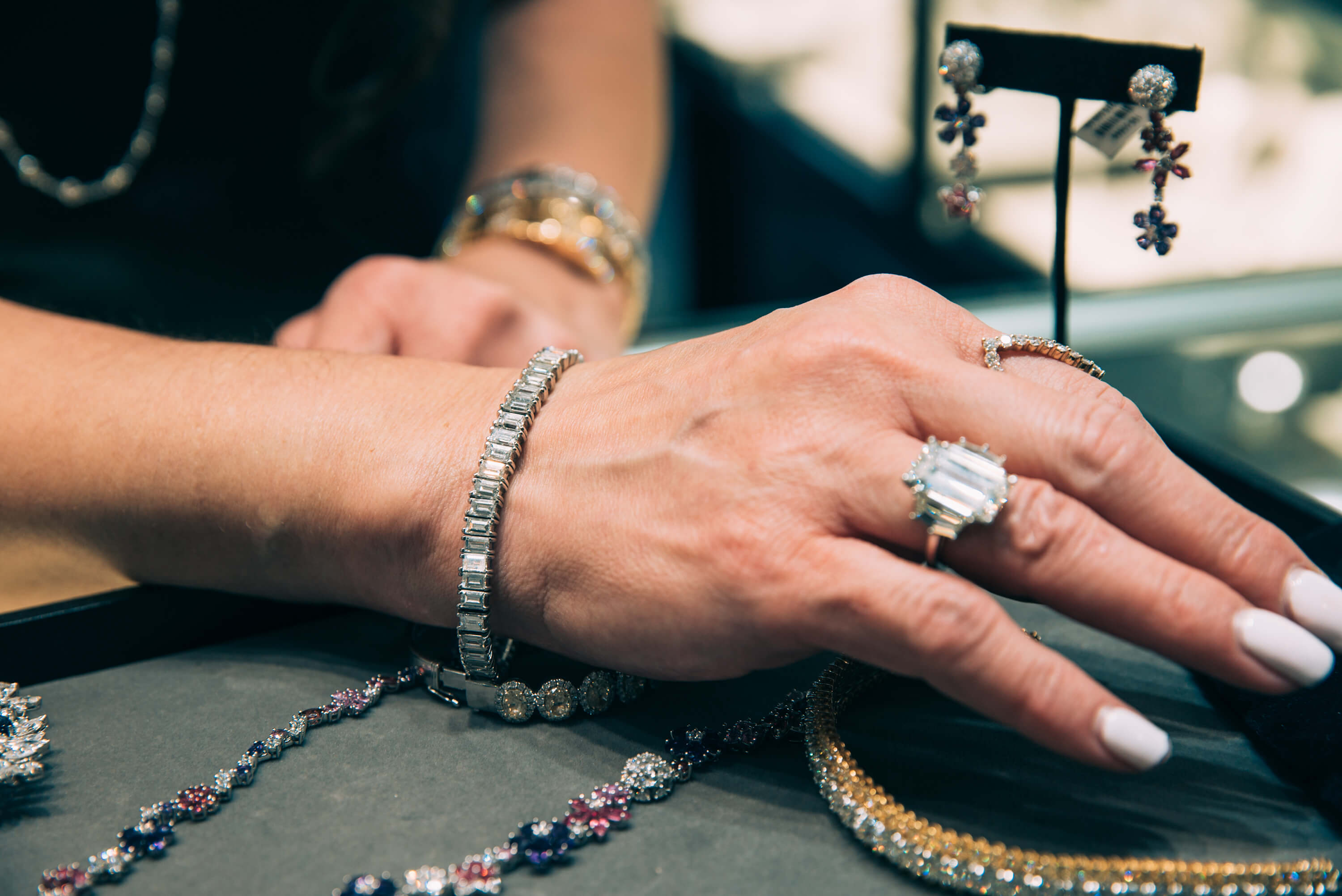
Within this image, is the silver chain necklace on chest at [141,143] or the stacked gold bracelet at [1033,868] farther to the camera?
the silver chain necklace on chest at [141,143]

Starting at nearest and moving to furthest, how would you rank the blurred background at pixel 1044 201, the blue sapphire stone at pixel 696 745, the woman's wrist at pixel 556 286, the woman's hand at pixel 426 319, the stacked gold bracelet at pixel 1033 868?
the stacked gold bracelet at pixel 1033 868 → the blue sapphire stone at pixel 696 745 → the woman's hand at pixel 426 319 → the woman's wrist at pixel 556 286 → the blurred background at pixel 1044 201

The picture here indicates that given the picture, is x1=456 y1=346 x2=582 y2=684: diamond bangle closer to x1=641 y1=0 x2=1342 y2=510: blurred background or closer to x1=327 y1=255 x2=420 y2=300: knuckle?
x1=327 y1=255 x2=420 y2=300: knuckle

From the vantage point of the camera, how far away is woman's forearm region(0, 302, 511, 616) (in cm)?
58

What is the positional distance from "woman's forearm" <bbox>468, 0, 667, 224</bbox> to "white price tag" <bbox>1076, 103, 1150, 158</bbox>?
0.75 metres

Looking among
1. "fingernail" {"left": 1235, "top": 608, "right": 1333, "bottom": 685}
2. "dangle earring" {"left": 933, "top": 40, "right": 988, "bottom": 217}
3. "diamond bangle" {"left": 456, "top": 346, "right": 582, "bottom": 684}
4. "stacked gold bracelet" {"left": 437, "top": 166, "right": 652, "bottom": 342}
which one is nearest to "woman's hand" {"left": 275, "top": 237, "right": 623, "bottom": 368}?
"stacked gold bracelet" {"left": 437, "top": 166, "right": 652, "bottom": 342}

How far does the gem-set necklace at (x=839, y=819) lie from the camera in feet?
1.34

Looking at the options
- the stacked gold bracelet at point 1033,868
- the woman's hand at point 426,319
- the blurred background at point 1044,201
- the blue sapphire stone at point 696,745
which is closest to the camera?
the stacked gold bracelet at point 1033,868

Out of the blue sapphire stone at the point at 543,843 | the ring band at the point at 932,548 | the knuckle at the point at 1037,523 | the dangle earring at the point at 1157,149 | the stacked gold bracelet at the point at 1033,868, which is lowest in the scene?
the blue sapphire stone at the point at 543,843

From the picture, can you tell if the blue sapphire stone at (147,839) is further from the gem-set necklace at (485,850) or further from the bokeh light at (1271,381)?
the bokeh light at (1271,381)

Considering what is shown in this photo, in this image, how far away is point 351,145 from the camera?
1205 mm

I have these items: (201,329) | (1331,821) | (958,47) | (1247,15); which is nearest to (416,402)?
(958,47)

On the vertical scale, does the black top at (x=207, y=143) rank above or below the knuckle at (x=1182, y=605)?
above

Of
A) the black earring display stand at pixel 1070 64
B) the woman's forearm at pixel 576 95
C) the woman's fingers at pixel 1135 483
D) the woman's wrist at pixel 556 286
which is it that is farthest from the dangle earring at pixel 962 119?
the woman's forearm at pixel 576 95

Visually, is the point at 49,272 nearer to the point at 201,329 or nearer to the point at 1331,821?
the point at 201,329
